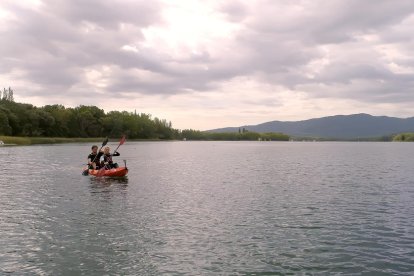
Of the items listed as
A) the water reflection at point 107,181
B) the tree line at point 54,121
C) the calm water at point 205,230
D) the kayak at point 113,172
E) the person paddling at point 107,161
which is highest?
the tree line at point 54,121

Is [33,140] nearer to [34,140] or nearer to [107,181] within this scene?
[34,140]

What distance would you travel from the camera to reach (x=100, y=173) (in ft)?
124

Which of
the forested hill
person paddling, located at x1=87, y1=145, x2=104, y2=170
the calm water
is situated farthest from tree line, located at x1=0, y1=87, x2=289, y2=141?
the calm water

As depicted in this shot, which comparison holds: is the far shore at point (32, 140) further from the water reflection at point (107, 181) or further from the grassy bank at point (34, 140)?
the water reflection at point (107, 181)

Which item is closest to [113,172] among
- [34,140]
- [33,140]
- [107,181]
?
[107,181]

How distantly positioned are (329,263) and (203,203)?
38.4 feet

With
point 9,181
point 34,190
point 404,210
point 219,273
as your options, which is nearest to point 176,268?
point 219,273

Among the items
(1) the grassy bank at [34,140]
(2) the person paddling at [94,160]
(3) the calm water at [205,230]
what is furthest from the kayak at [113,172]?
(1) the grassy bank at [34,140]

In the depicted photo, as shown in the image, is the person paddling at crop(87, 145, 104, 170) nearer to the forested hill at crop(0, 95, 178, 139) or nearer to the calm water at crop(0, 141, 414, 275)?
the calm water at crop(0, 141, 414, 275)

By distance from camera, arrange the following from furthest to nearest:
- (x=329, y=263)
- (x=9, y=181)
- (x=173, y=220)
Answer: (x=9, y=181)
(x=173, y=220)
(x=329, y=263)

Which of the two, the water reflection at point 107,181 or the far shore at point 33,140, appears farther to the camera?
the far shore at point 33,140

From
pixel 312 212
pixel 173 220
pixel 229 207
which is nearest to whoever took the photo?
pixel 173 220

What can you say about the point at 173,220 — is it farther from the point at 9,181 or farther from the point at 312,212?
the point at 9,181

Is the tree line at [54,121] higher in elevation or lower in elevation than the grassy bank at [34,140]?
higher
